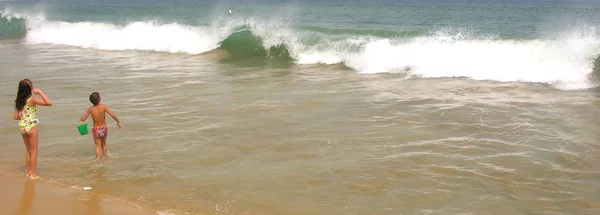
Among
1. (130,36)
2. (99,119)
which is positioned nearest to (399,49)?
(99,119)

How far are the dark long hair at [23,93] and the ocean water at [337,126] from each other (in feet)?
2.76

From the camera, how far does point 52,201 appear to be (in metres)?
6.33

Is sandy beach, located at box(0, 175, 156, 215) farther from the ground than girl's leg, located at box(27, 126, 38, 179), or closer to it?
closer to it

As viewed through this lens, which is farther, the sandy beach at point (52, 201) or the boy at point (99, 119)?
the boy at point (99, 119)

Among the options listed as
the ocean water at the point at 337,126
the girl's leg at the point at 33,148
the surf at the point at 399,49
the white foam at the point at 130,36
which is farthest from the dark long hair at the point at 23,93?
the white foam at the point at 130,36

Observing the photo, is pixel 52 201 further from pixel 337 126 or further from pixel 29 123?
pixel 337 126

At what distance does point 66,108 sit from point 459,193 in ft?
25.0

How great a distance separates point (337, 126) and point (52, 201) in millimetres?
4523

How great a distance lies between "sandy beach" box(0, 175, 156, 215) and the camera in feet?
19.8

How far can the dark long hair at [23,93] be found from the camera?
23.8ft

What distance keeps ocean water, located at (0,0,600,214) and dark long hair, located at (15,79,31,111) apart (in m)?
0.84

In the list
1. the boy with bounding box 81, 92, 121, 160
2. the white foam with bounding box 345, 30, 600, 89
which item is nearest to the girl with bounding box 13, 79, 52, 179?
the boy with bounding box 81, 92, 121, 160

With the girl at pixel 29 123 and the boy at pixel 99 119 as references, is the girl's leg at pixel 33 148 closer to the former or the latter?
the girl at pixel 29 123

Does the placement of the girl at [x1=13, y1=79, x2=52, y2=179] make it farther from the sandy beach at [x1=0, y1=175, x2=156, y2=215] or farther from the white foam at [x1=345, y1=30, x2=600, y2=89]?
the white foam at [x1=345, y1=30, x2=600, y2=89]
